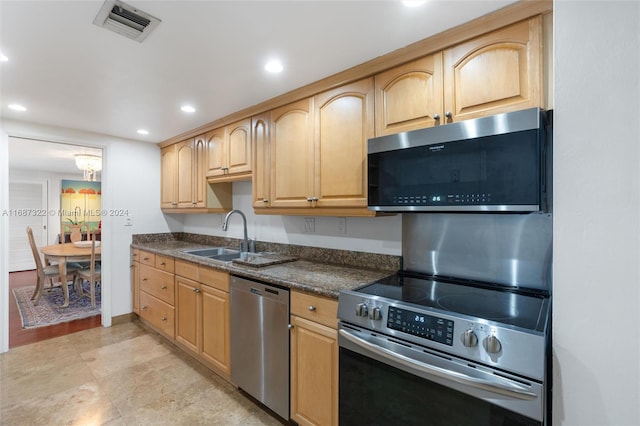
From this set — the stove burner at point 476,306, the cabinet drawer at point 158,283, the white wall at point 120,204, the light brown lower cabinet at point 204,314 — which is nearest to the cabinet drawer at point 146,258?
the cabinet drawer at point 158,283

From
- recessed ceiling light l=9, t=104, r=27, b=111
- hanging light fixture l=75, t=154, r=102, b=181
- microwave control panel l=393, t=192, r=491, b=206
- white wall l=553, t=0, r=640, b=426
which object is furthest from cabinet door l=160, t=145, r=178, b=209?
white wall l=553, t=0, r=640, b=426

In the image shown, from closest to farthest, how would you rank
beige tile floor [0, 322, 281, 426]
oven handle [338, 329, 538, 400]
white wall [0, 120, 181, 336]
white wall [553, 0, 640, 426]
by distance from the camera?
white wall [553, 0, 640, 426]
oven handle [338, 329, 538, 400]
beige tile floor [0, 322, 281, 426]
white wall [0, 120, 181, 336]

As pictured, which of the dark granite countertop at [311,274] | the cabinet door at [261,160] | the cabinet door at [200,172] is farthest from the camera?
the cabinet door at [200,172]

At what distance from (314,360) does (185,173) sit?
2606 mm

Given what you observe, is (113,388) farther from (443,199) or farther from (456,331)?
(443,199)

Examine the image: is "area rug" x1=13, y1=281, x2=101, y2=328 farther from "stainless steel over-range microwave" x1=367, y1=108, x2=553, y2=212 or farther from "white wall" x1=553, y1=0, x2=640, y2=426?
"white wall" x1=553, y1=0, x2=640, y2=426

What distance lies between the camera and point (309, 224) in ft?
8.14

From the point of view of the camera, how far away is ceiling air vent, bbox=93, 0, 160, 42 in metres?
1.27

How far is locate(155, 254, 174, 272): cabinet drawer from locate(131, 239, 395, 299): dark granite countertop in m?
0.49

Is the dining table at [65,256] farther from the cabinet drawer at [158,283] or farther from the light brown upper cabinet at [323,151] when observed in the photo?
the light brown upper cabinet at [323,151]

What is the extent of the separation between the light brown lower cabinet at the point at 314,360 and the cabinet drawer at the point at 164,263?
165 cm

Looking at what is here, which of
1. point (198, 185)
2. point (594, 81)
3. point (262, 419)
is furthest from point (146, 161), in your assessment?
point (594, 81)

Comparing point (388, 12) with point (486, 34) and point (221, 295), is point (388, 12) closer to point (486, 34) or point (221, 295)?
point (486, 34)

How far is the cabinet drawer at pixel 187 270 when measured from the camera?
2512 millimetres
